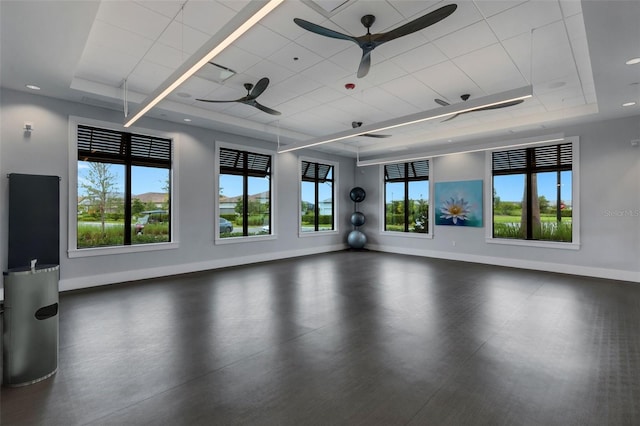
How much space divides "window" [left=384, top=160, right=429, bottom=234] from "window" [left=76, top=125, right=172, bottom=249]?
6.76 meters

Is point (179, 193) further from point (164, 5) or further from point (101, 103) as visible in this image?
point (164, 5)

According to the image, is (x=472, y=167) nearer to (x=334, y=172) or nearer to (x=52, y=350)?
(x=334, y=172)

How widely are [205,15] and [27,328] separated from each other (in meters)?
3.39

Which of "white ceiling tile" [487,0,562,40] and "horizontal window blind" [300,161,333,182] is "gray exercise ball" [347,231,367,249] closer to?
"horizontal window blind" [300,161,333,182]

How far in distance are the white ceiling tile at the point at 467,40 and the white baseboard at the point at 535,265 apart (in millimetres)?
5637

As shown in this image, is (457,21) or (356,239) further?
(356,239)

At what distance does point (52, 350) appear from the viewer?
271 centimetres

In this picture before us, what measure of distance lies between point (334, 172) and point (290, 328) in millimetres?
7399

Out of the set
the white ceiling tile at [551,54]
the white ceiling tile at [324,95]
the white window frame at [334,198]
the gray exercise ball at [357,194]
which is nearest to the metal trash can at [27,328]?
the white ceiling tile at [324,95]

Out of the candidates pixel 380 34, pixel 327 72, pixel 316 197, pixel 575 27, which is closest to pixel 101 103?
pixel 327 72

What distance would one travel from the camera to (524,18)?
3.37m

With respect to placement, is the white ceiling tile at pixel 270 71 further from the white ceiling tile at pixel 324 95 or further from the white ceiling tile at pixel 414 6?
the white ceiling tile at pixel 414 6

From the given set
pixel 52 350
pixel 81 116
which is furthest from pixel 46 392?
pixel 81 116

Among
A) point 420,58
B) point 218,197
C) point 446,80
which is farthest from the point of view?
point 218,197
